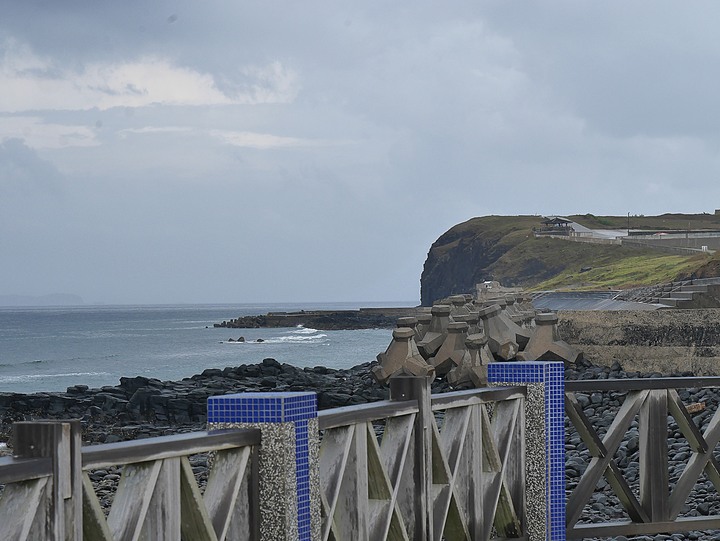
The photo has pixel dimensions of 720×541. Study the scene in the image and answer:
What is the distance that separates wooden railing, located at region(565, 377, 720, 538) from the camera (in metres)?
7.97

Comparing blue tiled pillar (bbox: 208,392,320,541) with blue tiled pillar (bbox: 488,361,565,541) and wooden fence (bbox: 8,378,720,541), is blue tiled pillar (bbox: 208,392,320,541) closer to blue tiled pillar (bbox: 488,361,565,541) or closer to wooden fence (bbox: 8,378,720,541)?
wooden fence (bbox: 8,378,720,541)

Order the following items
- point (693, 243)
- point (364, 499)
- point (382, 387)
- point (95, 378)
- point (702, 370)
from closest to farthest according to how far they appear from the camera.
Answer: point (364, 499) → point (702, 370) → point (382, 387) → point (95, 378) → point (693, 243)

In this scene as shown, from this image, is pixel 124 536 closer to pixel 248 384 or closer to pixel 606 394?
pixel 606 394

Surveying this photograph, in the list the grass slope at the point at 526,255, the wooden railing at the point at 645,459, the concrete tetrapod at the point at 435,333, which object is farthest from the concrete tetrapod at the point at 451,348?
the grass slope at the point at 526,255

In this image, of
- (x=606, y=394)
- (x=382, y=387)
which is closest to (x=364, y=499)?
(x=606, y=394)

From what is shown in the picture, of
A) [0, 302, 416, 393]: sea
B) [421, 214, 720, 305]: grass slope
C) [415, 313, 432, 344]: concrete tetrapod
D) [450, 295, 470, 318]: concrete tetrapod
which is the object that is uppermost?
[421, 214, 720, 305]: grass slope

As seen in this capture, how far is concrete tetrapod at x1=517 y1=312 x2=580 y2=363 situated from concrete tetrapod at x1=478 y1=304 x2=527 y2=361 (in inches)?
96.4

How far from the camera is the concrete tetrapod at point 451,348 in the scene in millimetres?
28109

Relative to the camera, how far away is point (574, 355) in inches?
946

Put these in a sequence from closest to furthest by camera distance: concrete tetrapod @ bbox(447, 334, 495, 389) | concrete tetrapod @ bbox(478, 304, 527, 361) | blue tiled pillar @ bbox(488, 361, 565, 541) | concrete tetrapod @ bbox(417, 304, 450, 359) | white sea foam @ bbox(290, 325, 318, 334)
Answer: blue tiled pillar @ bbox(488, 361, 565, 541)
concrete tetrapod @ bbox(447, 334, 495, 389)
concrete tetrapod @ bbox(478, 304, 527, 361)
concrete tetrapod @ bbox(417, 304, 450, 359)
white sea foam @ bbox(290, 325, 318, 334)

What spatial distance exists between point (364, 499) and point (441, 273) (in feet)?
541

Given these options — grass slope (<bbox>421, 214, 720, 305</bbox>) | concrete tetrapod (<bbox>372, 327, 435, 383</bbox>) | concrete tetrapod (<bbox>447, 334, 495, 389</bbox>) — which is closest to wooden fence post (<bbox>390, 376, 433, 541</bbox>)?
concrete tetrapod (<bbox>447, 334, 495, 389</bbox>)

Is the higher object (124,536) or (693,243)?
(693,243)

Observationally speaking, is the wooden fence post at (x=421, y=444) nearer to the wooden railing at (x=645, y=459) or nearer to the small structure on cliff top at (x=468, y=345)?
the wooden railing at (x=645, y=459)
